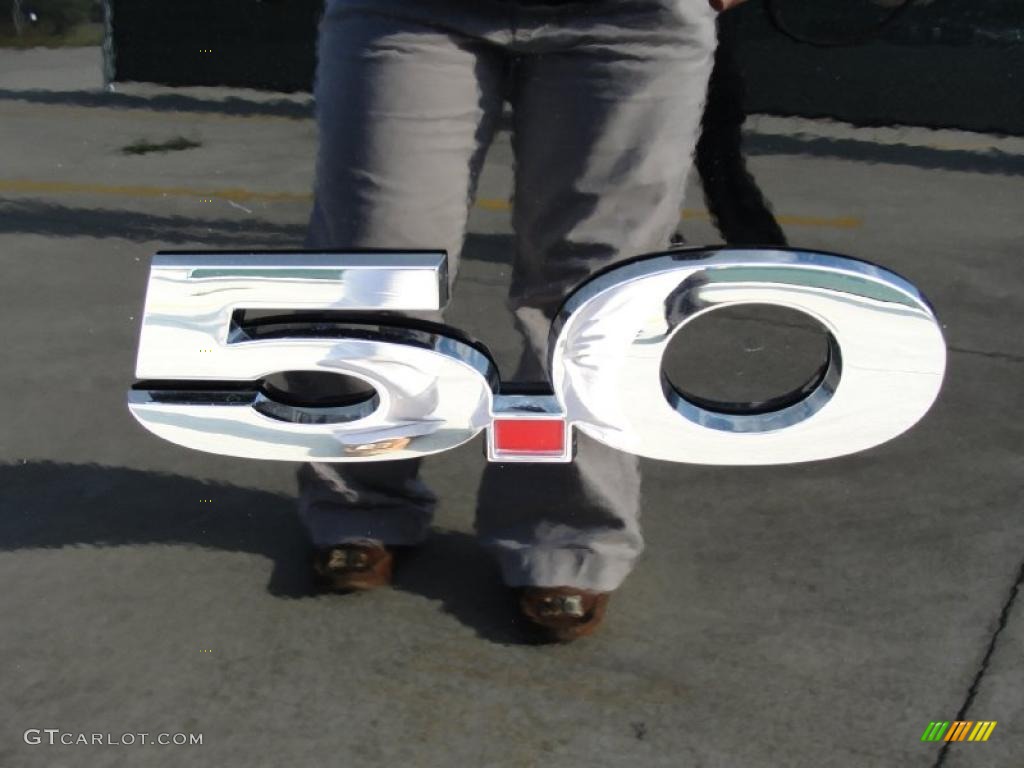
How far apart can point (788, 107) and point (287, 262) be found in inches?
194

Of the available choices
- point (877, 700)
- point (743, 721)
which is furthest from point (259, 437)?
point (877, 700)

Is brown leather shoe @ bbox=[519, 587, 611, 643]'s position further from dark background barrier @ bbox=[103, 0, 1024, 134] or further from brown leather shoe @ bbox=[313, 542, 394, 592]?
dark background barrier @ bbox=[103, 0, 1024, 134]

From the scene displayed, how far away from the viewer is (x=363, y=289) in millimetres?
1675

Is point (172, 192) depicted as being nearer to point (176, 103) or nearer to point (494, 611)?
point (176, 103)

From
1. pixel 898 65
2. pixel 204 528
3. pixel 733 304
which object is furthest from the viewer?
pixel 898 65

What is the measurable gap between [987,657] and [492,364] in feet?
2.80

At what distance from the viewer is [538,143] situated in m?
1.93

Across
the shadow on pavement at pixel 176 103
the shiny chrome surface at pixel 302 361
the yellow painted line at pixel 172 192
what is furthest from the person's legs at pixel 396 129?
the shadow on pavement at pixel 176 103

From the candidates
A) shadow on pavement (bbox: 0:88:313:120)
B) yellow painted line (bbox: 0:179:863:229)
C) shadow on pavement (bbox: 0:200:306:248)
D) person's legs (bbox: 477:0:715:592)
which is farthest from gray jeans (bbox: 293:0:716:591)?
shadow on pavement (bbox: 0:88:313:120)

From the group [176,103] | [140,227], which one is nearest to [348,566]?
[140,227]

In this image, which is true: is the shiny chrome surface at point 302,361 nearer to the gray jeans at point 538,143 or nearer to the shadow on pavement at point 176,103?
the gray jeans at point 538,143

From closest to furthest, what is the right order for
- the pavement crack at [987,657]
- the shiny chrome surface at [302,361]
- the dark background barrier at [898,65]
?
the shiny chrome surface at [302,361], the pavement crack at [987,657], the dark background barrier at [898,65]

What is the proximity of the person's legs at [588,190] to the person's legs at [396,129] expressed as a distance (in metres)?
0.08

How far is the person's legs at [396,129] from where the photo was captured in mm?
1849
